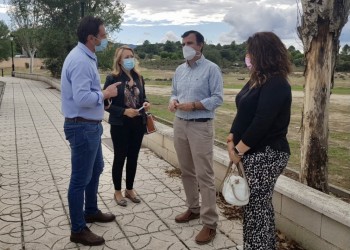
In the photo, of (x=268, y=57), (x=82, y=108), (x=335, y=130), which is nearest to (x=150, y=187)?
(x=82, y=108)

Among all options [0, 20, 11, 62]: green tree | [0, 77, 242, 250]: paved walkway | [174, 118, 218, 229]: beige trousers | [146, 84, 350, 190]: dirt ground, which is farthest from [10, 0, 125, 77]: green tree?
[174, 118, 218, 229]: beige trousers

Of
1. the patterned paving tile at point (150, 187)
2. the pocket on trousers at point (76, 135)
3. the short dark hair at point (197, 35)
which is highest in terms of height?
the short dark hair at point (197, 35)

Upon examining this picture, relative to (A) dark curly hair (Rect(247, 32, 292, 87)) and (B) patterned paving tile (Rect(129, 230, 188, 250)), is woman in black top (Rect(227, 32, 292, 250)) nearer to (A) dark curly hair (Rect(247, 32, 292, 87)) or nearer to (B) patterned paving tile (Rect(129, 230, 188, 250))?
(A) dark curly hair (Rect(247, 32, 292, 87))

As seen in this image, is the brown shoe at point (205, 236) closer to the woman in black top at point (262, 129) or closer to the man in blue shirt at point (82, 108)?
the woman in black top at point (262, 129)

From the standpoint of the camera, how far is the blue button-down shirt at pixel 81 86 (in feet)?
9.59

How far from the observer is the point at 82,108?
10.0 ft

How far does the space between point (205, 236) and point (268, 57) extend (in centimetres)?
175

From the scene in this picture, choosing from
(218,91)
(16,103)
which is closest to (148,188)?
(218,91)

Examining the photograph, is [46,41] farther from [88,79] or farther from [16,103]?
[88,79]

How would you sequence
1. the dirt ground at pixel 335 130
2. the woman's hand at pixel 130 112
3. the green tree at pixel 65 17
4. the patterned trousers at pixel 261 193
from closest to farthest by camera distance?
1. the patterned trousers at pixel 261 193
2. the woman's hand at pixel 130 112
3. the dirt ground at pixel 335 130
4. the green tree at pixel 65 17

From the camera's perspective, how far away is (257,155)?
8.66 ft

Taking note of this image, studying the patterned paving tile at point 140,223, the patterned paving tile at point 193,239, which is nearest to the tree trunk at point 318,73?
the patterned paving tile at point 193,239

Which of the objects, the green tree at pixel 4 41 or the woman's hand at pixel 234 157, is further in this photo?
the green tree at pixel 4 41

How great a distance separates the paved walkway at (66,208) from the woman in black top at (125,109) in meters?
0.46
